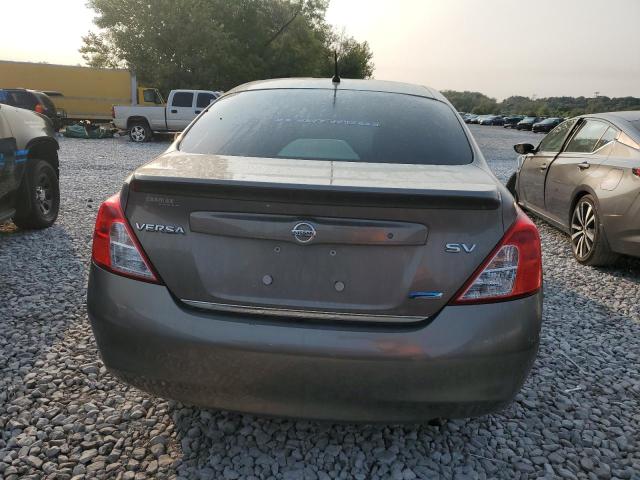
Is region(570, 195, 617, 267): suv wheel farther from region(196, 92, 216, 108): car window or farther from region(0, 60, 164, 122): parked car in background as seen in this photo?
region(0, 60, 164, 122): parked car in background

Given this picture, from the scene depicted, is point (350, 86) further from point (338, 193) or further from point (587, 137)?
point (587, 137)

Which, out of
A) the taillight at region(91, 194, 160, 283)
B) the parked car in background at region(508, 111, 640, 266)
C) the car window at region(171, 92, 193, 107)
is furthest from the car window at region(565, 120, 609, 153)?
the car window at region(171, 92, 193, 107)

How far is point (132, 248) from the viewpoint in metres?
1.98

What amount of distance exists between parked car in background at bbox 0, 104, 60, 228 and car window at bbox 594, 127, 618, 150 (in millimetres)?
5925

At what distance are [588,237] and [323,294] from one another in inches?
175

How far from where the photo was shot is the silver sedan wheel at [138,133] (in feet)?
64.1

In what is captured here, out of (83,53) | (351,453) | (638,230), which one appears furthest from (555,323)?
(83,53)

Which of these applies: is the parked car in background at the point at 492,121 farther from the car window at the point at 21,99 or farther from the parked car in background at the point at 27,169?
the parked car in background at the point at 27,169

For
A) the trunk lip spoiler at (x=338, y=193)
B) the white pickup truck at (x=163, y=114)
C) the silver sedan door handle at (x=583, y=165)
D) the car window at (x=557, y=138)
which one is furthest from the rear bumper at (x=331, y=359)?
the white pickup truck at (x=163, y=114)

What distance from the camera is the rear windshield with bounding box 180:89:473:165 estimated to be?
2500mm

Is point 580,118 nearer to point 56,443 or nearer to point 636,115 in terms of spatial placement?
point 636,115

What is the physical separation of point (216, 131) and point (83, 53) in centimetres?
3996

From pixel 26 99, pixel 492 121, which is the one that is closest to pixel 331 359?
pixel 26 99

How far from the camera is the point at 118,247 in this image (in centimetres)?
201
